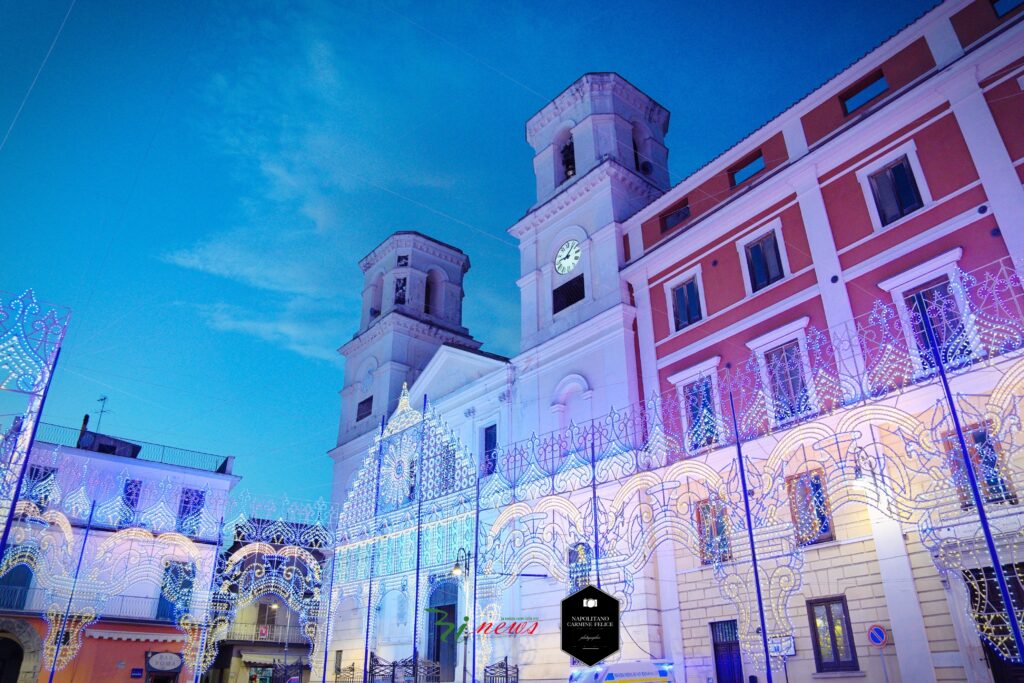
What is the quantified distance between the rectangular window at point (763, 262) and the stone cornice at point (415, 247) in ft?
54.8

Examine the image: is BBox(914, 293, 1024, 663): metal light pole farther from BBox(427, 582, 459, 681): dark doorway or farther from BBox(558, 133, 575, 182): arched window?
BBox(427, 582, 459, 681): dark doorway

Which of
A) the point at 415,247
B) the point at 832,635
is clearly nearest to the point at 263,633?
the point at 415,247

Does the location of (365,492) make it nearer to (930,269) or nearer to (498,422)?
(498,422)

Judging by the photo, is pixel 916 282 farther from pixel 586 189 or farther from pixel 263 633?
pixel 263 633

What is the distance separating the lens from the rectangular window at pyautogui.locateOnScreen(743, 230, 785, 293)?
15828 millimetres

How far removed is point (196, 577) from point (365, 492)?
27.1 ft

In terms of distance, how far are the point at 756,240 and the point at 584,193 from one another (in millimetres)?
6307

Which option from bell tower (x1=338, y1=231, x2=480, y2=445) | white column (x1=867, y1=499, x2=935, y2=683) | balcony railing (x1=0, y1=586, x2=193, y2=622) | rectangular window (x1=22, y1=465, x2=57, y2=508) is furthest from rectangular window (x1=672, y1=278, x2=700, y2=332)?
balcony railing (x1=0, y1=586, x2=193, y2=622)

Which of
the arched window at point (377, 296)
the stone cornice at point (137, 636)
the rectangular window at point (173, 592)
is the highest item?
the arched window at point (377, 296)

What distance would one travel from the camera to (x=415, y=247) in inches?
1192

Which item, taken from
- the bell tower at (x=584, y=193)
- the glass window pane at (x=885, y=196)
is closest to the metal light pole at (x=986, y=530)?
the glass window pane at (x=885, y=196)

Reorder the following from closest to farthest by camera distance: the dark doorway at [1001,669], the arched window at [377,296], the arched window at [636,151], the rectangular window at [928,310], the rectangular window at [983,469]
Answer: the rectangular window at [983,469], the dark doorway at [1001,669], the rectangular window at [928,310], the arched window at [636,151], the arched window at [377,296]

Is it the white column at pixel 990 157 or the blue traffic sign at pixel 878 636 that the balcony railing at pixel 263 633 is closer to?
the blue traffic sign at pixel 878 636

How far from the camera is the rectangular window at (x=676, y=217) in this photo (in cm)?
1873
